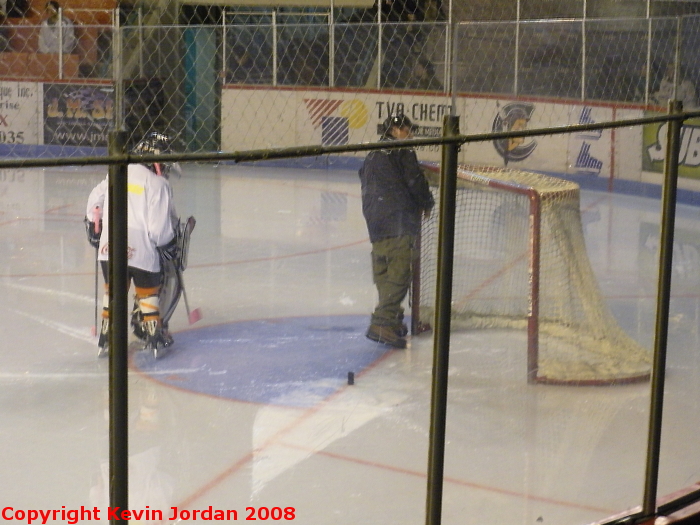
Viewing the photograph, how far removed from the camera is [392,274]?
17.4 feet

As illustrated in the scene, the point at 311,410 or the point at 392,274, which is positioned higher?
the point at 392,274

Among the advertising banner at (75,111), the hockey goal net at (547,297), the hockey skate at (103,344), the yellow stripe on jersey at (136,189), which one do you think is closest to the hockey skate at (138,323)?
the hockey skate at (103,344)

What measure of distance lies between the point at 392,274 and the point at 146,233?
1.36 m

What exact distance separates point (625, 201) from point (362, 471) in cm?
737

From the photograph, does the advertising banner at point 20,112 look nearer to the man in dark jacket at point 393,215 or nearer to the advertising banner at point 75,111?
the advertising banner at point 75,111

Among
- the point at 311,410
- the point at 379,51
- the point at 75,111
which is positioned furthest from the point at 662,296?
the point at 75,111

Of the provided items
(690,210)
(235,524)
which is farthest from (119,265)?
(690,210)

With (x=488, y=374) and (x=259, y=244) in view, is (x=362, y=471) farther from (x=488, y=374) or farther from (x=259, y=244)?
(x=259, y=244)

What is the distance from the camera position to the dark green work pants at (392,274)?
527cm

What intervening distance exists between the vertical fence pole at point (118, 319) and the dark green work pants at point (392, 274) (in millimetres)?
3356

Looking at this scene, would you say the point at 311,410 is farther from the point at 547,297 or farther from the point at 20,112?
the point at 20,112

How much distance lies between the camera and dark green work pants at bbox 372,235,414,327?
5273 mm

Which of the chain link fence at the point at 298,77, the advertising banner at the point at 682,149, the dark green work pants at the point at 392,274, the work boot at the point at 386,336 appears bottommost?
the work boot at the point at 386,336

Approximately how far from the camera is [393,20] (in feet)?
43.9
